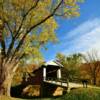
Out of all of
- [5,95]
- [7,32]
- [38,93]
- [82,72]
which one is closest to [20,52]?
[7,32]

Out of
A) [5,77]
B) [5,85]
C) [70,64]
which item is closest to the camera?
[5,77]

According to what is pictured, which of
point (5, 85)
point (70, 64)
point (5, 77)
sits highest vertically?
point (70, 64)

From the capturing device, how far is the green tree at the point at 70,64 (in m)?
71.9

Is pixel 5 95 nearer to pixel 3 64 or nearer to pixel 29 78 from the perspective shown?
pixel 3 64

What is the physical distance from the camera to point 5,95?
32.4 meters

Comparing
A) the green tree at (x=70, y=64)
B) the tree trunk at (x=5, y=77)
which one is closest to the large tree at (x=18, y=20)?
the tree trunk at (x=5, y=77)

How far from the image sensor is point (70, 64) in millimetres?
74500

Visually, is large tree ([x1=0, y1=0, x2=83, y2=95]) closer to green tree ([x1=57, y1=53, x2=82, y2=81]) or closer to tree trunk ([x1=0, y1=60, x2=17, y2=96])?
tree trunk ([x1=0, y1=60, x2=17, y2=96])

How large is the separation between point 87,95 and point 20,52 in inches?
391

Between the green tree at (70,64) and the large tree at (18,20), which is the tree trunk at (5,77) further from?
the green tree at (70,64)

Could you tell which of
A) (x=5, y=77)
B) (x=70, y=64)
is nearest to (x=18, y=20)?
(x=5, y=77)

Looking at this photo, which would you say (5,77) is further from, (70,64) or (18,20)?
(70,64)

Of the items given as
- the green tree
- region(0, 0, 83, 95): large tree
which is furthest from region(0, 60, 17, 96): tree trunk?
the green tree

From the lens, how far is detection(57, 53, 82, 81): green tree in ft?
236
